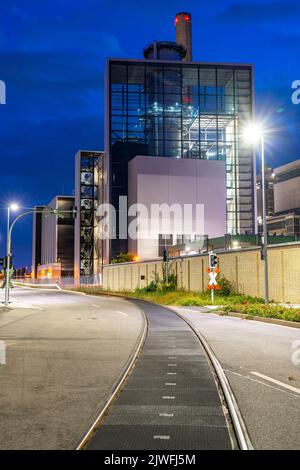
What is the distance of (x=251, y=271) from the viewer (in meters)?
30.9

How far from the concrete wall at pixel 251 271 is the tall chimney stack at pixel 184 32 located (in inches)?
A: 2055

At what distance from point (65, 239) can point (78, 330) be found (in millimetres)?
82307

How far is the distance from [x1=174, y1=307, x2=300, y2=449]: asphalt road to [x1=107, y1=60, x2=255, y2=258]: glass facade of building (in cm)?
5945

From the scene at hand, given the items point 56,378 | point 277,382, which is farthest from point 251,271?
point 56,378

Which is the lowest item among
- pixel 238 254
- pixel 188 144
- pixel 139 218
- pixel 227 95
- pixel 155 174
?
pixel 238 254

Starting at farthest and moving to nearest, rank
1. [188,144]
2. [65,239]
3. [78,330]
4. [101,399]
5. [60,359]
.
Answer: [65,239] < [188,144] < [78,330] < [60,359] < [101,399]

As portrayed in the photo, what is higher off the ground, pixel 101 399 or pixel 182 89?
pixel 182 89

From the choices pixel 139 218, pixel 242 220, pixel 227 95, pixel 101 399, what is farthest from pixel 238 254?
pixel 227 95

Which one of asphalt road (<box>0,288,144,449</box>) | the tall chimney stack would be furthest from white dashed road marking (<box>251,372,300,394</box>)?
the tall chimney stack

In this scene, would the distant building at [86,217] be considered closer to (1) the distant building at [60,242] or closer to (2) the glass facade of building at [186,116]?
(2) the glass facade of building at [186,116]

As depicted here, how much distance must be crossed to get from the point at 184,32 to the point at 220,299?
68.5 meters

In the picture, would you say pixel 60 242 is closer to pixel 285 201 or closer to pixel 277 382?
pixel 285 201

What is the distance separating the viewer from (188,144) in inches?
3049
